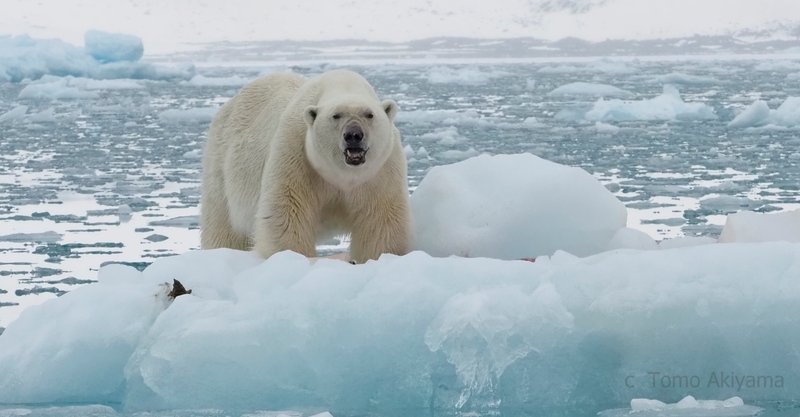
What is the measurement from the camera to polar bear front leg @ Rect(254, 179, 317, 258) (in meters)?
3.99

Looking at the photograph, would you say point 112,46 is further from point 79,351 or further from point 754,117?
point 79,351

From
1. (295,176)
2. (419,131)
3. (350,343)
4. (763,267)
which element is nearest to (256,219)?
(295,176)

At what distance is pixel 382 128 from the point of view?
3.86 metres

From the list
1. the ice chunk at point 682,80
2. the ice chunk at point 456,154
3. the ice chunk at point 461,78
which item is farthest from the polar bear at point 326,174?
the ice chunk at point 461,78

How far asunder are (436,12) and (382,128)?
9319 centimetres

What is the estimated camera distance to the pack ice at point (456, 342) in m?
3.02

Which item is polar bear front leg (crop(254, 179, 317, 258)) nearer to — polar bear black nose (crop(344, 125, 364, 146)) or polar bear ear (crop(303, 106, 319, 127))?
polar bear ear (crop(303, 106, 319, 127))

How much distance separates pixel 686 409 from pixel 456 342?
59cm

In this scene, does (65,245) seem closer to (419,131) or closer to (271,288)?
(271,288)

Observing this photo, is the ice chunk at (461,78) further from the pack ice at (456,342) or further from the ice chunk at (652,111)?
the pack ice at (456,342)

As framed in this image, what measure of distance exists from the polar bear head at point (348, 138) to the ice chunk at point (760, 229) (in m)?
1.16

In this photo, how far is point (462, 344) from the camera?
3.01 m

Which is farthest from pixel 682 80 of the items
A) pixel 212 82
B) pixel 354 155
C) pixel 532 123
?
pixel 354 155

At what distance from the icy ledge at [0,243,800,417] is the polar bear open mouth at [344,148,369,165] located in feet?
2.06
